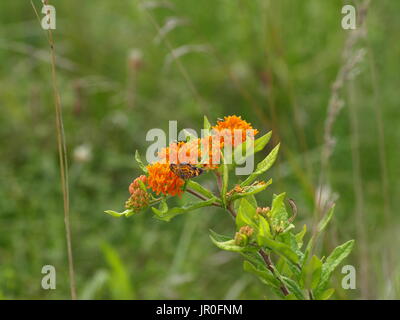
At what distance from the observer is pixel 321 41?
10.2 feet

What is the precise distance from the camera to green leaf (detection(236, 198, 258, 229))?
1.05 meters

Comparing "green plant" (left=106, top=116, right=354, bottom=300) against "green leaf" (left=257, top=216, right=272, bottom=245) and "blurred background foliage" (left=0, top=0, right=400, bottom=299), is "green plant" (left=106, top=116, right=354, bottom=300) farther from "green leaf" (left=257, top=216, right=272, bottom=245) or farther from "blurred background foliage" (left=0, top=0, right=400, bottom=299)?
"blurred background foliage" (left=0, top=0, right=400, bottom=299)

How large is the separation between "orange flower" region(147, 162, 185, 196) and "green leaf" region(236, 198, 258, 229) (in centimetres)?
12

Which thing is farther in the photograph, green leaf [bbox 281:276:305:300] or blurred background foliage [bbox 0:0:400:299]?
blurred background foliage [bbox 0:0:400:299]

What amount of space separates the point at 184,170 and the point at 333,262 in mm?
352

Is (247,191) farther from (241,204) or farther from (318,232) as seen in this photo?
(318,232)

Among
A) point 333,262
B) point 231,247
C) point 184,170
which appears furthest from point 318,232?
point 184,170

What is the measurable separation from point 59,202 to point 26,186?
0.16 metres

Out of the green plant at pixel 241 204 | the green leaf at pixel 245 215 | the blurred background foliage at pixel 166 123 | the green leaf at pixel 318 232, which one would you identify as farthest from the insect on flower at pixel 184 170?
the blurred background foliage at pixel 166 123

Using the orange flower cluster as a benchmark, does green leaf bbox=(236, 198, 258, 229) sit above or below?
below

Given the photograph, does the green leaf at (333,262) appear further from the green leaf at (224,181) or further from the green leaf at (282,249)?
the green leaf at (224,181)

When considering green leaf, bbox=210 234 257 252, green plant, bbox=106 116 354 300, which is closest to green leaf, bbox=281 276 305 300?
green plant, bbox=106 116 354 300

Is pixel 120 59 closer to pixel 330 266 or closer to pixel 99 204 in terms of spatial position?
pixel 99 204
